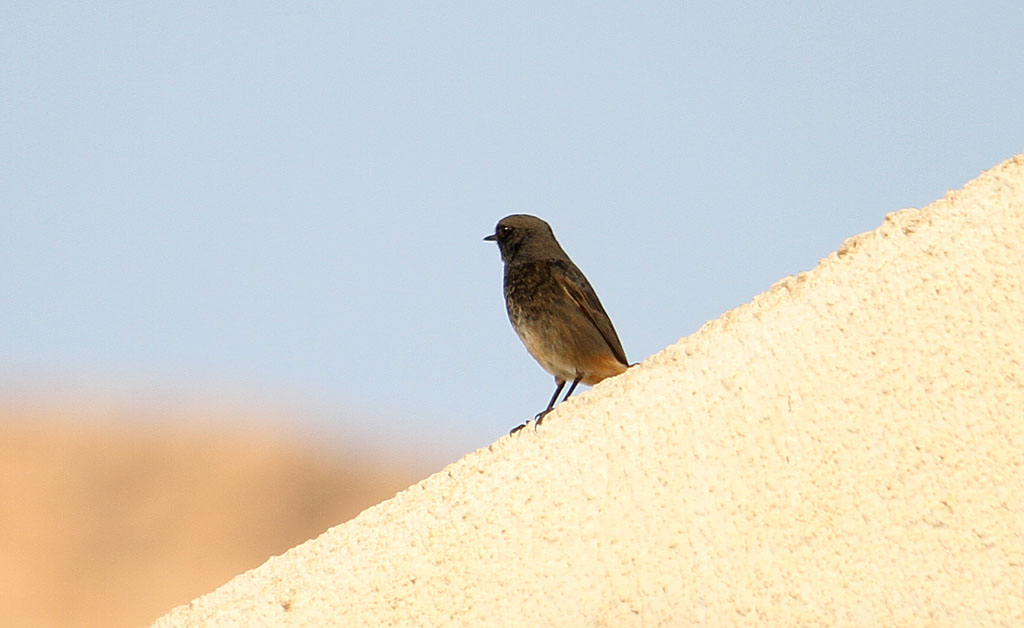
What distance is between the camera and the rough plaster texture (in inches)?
115

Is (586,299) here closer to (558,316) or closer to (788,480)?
(558,316)

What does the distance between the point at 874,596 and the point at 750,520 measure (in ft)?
0.94

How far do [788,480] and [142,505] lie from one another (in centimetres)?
2293

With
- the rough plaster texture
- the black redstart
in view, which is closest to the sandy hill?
the black redstart

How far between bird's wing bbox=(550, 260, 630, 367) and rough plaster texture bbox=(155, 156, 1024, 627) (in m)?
2.94

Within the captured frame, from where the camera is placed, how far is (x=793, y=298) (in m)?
3.19

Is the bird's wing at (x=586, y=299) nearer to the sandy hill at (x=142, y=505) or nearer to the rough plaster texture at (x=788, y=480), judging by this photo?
the rough plaster texture at (x=788, y=480)

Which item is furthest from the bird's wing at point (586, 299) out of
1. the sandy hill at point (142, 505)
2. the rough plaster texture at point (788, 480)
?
the sandy hill at point (142, 505)

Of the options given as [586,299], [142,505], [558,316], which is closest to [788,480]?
[558,316]

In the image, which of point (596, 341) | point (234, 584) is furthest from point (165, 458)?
point (234, 584)

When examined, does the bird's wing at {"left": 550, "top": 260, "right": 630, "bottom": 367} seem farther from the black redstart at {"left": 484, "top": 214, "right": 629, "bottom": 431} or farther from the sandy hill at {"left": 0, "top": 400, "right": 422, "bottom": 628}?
the sandy hill at {"left": 0, "top": 400, "right": 422, "bottom": 628}

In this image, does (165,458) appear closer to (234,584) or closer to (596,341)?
(596,341)

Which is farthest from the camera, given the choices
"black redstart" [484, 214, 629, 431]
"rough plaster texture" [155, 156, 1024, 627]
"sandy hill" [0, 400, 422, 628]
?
"sandy hill" [0, 400, 422, 628]

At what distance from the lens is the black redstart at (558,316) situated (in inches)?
245
